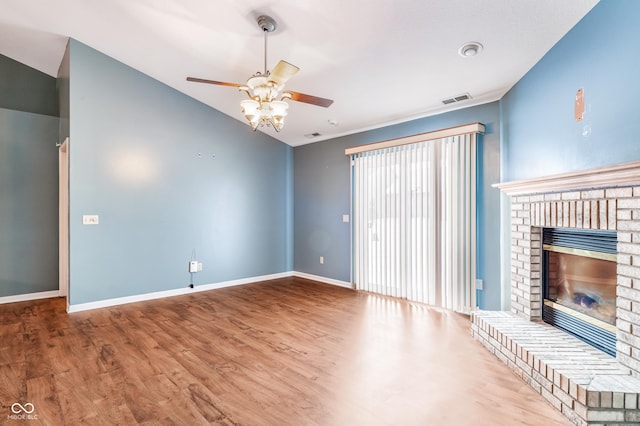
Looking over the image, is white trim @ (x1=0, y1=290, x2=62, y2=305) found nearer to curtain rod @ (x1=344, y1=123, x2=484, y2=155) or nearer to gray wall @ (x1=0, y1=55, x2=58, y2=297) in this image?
gray wall @ (x1=0, y1=55, x2=58, y2=297)

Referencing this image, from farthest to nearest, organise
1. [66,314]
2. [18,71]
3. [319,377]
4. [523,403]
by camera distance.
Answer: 1. [18,71]
2. [66,314]
3. [319,377]
4. [523,403]

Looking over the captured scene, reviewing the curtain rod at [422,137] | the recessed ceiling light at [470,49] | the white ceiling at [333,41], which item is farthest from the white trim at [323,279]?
the recessed ceiling light at [470,49]

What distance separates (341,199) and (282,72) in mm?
3279

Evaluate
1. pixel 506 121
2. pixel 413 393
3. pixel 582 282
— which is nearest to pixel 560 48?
pixel 506 121

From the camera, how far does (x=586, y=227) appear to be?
2316 mm

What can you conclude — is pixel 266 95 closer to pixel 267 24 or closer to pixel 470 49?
pixel 267 24

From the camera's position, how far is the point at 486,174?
12.5 ft

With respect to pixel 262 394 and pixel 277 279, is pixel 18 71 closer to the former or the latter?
pixel 277 279

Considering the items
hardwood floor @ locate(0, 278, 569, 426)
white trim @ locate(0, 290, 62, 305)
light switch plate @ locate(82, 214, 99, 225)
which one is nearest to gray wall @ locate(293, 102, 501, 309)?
hardwood floor @ locate(0, 278, 569, 426)

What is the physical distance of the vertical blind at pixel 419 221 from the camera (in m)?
3.91

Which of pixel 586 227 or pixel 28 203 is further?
pixel 28 203

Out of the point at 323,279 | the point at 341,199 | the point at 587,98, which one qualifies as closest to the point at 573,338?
the point at 587,98

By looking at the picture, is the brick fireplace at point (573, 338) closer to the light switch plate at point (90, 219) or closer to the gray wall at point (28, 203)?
the light switch plate at point (90, 219)

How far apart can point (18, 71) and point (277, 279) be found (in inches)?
204
